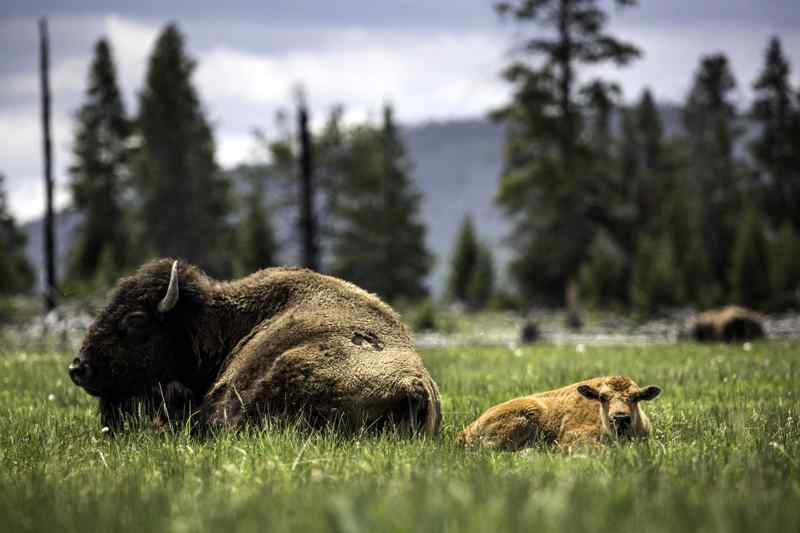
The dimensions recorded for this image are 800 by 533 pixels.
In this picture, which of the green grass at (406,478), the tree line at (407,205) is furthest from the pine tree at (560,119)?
the green grass at (406,478)

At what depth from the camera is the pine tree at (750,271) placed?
43.6 meters

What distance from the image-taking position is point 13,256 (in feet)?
229

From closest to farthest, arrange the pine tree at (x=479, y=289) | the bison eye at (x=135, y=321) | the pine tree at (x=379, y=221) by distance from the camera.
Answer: the bison eye at (x=135, y=321), the pine tree at (x=479, y=289), the pine tree at (x=379, y=221)

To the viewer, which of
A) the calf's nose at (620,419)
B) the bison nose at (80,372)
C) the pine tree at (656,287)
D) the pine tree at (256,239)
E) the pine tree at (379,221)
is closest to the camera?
the calf's nose at (620,419)

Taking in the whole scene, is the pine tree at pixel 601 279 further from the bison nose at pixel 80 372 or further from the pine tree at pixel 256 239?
the bison nose at pixel 80 372

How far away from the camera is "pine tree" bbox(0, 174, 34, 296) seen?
58.6 metres

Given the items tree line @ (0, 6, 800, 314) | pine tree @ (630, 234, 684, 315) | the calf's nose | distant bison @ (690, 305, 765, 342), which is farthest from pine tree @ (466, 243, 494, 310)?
the calf's nose

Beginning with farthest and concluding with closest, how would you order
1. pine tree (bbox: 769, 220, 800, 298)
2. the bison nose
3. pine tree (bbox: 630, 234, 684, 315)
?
pine tree (bbox: 769, 220, 800, 298)
pine tree (bbox: 630, 234, 684, 315)
the bison nose

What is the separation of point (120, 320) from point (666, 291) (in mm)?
Result: 38177

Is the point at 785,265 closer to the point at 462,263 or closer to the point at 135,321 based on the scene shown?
the point at 462,263

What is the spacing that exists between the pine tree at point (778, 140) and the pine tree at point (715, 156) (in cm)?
213

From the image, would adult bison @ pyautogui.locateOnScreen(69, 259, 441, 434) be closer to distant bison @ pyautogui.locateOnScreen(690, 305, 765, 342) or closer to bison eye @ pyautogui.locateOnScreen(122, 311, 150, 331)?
bison eye @ pyautogui.locateOnScreen(122, 311, 150, 331)

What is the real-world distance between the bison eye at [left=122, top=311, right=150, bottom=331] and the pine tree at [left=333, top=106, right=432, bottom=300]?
168ft

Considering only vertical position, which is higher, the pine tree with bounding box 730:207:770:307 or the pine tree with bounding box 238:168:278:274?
the pine tree with bounding box 238:168:278:274
